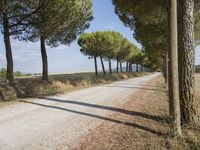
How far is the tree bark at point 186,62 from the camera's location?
8492 millimetres

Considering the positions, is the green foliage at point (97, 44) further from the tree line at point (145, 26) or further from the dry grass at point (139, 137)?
the dry grass at point (139, 137)

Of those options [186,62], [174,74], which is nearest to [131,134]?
[174,74]

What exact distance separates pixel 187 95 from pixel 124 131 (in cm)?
214

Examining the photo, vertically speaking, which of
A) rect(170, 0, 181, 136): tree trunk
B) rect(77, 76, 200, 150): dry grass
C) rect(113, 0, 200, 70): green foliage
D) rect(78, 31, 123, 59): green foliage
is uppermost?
rect(78, 31, 123, 59): green foliage

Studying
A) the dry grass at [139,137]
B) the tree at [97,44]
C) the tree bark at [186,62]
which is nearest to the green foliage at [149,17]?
the tree bark at [186,62]

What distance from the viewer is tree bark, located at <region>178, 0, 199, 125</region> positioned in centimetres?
849

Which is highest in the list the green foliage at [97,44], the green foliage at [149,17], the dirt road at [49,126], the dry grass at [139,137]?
the green foliage at [97,44]

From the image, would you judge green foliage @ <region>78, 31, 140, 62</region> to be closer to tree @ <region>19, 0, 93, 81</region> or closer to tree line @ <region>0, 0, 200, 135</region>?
tree line @ <region>0, 0, 200, 135</region>

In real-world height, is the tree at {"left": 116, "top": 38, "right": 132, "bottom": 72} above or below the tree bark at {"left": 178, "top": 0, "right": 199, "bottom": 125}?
above

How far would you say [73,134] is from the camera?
772cm

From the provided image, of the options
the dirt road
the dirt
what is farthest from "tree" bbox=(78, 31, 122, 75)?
the dirt

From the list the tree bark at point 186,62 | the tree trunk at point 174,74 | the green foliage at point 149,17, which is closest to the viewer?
the tree trunk at point 174,74

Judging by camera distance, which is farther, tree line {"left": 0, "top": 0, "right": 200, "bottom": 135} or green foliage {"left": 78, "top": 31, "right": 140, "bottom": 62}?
green foliage {"left": 78, "top": 31, "right": 140, "bottom": 62}

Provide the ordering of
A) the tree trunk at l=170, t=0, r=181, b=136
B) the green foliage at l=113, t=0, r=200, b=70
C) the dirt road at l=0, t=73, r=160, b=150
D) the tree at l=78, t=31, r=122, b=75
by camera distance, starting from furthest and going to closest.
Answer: the tree at l=78, t=31, r=122, b=75
the green foliage at l=113, t=0, r=200, b=70
the tree trunk at l=170, t=0, r=181, b=136
the dirt road at l=0, t=73, r=160, b=150
